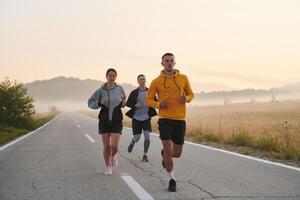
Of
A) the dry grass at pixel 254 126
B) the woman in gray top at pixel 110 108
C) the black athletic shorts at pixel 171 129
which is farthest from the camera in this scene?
the dry grass at pixel 254 126

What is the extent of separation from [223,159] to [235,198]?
170 inches

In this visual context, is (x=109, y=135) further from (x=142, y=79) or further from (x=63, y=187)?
(x=142, y=79)

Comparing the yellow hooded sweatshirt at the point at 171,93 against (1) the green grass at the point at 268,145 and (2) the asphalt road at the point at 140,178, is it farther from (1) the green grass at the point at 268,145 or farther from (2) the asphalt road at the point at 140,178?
(1) the green grass at the point at 268,145

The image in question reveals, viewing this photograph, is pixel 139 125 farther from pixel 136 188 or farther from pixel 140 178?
pixel 136 188

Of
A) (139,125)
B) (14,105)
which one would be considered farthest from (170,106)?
(14,105)

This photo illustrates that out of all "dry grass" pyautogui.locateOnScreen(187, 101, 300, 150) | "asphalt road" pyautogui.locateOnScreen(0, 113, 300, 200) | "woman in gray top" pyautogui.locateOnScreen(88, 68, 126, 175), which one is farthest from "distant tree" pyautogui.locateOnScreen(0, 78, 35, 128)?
"woman in gray top" pyautogui.locateOnScreen(88, 68, 126, 175)

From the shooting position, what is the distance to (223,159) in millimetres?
10484

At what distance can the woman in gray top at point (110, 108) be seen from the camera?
827 centimetres

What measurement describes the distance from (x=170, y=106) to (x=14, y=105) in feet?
62.5

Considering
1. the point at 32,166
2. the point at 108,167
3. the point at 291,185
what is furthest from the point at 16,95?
the point at 291,185

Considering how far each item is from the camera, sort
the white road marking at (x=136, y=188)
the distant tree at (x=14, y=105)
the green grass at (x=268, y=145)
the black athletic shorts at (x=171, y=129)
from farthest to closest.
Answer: the distant tree at (x=14, y=105) → the green grass at (x=268, y=145) → the black athletic shorts at (x=171, y=129) → the white road marking at (x=136, y=188)

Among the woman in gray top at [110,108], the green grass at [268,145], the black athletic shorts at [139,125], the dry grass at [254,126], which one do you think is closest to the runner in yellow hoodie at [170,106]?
the woman in gray top at [110,108]

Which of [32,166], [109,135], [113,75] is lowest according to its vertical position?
[32,166]

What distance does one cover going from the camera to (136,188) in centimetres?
701
